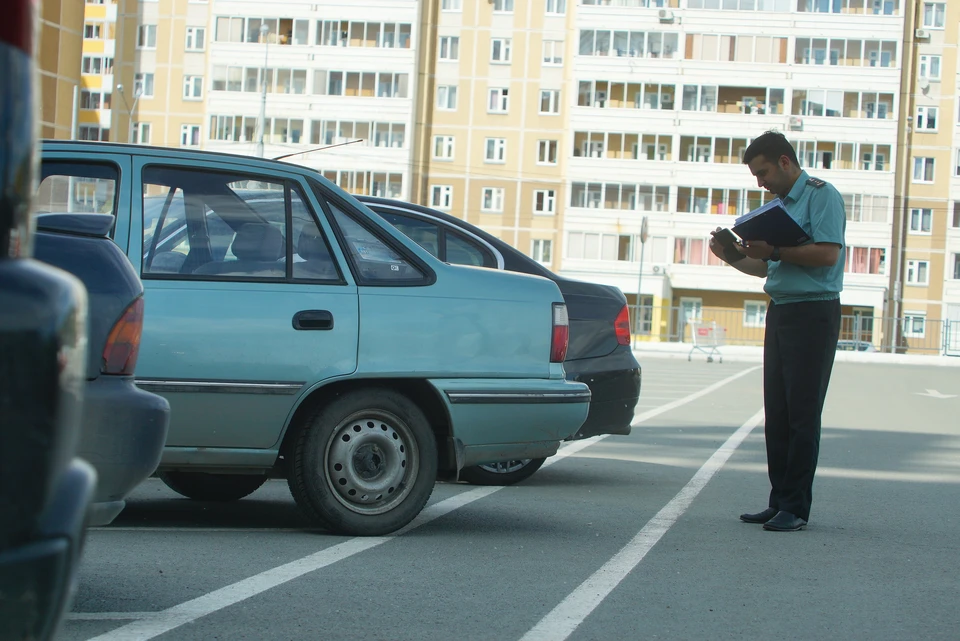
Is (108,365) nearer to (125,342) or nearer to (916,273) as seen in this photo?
(125,342)

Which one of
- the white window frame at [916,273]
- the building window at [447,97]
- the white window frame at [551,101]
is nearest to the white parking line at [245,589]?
the white window frame at [551,101]

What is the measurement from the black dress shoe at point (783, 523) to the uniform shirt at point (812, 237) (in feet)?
3.97

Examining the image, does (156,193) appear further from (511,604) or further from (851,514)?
(851,514)

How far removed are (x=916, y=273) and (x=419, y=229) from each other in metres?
71.8

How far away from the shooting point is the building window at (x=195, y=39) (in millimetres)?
78000

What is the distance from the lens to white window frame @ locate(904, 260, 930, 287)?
7694cm

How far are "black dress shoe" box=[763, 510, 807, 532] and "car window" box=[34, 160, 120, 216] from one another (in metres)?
→ 3.92

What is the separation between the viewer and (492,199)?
7662cm

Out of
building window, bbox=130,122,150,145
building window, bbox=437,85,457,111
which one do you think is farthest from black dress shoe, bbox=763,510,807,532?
building window, bbox=130,122,150,145

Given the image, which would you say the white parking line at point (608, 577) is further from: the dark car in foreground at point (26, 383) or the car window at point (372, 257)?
the dark car in foreground at point (26, 383)

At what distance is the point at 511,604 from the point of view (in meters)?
5.27

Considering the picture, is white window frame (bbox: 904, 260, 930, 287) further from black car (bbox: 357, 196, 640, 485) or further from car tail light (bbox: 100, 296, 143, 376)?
car tail light (bbox: 100, 296, 143, 376)

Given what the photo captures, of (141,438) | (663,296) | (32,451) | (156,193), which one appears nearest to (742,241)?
(156,193)

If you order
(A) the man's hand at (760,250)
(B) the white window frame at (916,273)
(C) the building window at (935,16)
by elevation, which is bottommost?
(A) the man's hand at (760,250)
